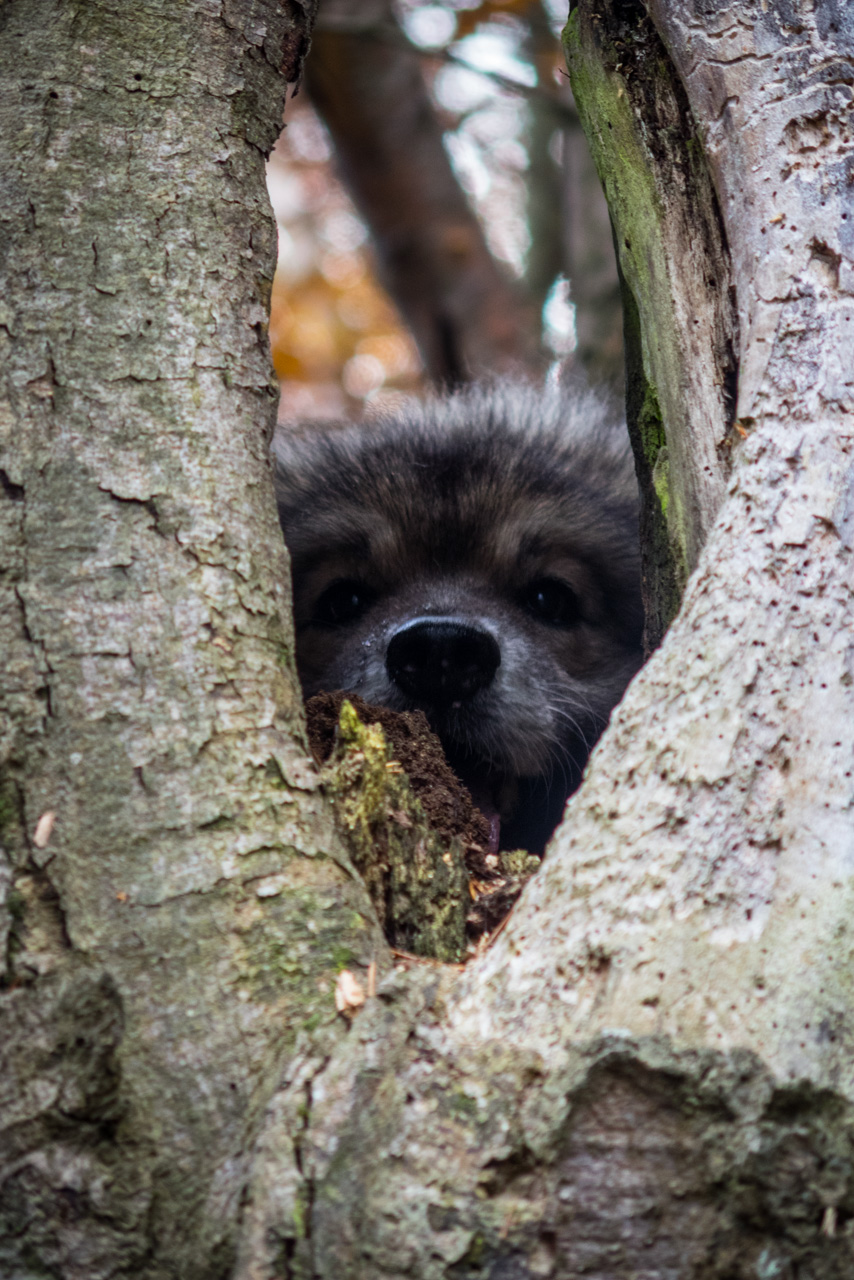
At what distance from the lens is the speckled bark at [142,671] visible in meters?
1.55

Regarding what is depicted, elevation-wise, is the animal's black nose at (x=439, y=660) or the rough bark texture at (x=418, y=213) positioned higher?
the rough bark texture at (x=418, y=213)

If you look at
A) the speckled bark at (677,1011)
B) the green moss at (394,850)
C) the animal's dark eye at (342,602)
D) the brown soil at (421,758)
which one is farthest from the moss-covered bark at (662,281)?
the animal's dark eye at (342,602)

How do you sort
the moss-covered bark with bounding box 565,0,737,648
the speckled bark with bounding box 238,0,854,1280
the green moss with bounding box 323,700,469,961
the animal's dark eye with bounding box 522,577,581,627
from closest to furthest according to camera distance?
the speckled bark with bounding box 238,0,854,1280, the green moss with bounding box 323,700,469,961, the moss-covered bark with bounding box 565,0,737,648, the animal's dark eye with bounding box 522,577,581,627

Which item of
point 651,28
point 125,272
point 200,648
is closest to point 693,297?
point 651,28

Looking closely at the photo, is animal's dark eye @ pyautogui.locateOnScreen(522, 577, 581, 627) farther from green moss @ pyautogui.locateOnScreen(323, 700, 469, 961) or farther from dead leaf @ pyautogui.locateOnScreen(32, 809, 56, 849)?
dead leaf @ pyautogui.locateOnScreen(32, 809, 56, 849)

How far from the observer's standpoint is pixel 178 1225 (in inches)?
60.5

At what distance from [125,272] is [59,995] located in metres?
1.27

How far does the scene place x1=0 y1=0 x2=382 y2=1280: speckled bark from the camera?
1552 mm

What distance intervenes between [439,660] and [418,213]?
4.95 metres

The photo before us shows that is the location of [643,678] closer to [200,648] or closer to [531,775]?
[200,648]

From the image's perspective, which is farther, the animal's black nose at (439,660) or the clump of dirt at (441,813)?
the animal's black nose at (439,660)

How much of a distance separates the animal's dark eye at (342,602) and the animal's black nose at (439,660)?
717 millimetres

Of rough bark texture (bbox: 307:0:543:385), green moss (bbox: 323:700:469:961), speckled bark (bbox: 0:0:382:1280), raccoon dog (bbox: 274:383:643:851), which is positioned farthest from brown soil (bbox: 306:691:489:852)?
rough bark texture (bbox: 307:0:543:385)

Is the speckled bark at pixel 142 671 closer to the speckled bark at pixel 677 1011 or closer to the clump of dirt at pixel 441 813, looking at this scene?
the speckled bark at pixel 677 1011
